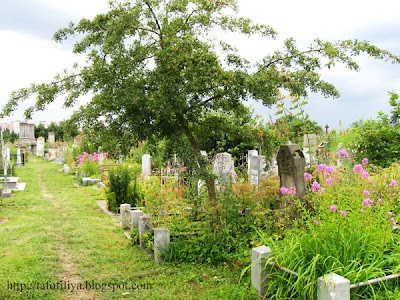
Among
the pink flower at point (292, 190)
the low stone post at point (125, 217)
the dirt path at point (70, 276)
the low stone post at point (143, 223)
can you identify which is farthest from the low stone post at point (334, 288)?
the low stone post at point (125, 217)

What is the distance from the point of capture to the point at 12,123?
51.9m

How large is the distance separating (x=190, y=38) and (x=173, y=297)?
3504 mm

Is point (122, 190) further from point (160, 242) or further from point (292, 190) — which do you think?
point (292, 190)

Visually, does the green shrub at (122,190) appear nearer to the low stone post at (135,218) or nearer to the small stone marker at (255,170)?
the low stone post at (135,218)

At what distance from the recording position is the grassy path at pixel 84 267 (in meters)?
4.99

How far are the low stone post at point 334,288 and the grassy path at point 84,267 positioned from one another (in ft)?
4.20

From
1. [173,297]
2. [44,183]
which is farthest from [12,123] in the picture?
[173,297]

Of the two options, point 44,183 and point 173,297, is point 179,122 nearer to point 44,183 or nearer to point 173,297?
point 173,297

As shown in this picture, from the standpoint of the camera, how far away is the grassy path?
499cm

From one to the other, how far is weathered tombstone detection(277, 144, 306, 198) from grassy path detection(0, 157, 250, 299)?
→ 166 cm

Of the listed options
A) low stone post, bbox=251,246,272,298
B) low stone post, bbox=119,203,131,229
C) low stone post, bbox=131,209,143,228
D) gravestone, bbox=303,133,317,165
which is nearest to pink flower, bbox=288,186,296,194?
low stone post, bbox=251,246,272,298

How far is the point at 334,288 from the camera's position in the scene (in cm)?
358

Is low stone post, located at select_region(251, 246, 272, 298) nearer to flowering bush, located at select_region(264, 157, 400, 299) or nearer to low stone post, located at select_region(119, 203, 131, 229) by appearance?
flowering bush, located at select_region(264, 157, 400, 299)

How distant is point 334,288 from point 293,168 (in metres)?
2.70
